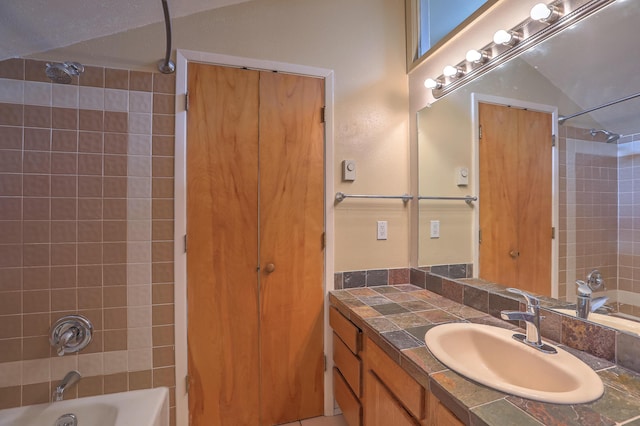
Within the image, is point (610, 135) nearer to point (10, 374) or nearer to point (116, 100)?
point (116, 100)

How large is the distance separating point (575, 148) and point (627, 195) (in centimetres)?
24

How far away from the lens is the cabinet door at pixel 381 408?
995 mm

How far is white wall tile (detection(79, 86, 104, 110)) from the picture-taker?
136 cm

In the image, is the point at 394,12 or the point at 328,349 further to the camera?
the point at 394,12

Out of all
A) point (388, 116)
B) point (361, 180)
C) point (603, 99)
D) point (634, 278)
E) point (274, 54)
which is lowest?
point (634, 278)

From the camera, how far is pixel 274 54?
5.29ft

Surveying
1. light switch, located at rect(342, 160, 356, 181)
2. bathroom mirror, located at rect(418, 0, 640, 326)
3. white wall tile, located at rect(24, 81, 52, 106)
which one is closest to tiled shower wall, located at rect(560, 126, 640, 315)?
bathroom mirror, located at rect(418, 0, 640, 326)

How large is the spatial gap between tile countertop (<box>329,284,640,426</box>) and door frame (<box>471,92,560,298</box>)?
0.97 ft

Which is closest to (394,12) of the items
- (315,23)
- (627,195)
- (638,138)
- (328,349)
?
(315,23)

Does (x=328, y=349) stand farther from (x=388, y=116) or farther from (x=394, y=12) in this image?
(x=394, y=12)

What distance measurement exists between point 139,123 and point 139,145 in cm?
11

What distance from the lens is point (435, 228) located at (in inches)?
68.4

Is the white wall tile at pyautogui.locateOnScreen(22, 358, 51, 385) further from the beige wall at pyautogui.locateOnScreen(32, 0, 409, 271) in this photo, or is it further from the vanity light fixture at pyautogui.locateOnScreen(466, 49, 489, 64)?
the vanity light fixture at pyautogui.locateOnScreen(466, 49, 489, 64)

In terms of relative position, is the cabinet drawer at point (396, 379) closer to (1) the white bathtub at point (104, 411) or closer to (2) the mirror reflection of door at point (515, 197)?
(2) the mirror reflection of door at point (515, 197)
